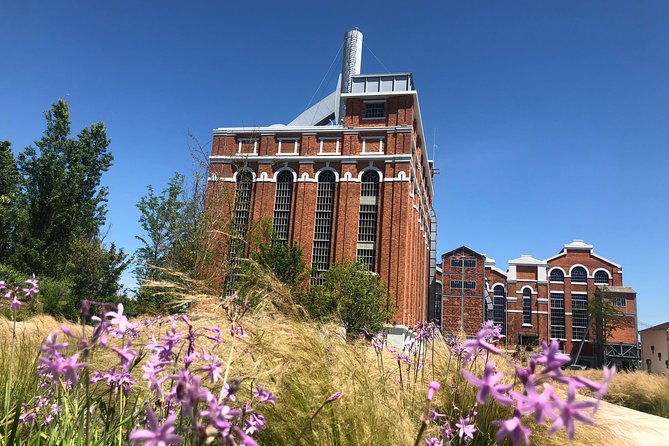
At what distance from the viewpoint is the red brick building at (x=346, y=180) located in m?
31.2

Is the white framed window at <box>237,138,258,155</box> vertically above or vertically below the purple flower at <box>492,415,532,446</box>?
above

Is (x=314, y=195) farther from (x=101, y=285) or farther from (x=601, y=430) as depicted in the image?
(x=601, y=430)

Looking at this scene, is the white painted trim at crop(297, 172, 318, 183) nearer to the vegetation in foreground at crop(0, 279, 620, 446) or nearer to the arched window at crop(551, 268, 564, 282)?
the vegetation in foreground at crop(0, 279, 620, 446)

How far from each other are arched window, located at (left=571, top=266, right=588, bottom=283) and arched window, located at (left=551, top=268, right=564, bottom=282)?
45.9 inches

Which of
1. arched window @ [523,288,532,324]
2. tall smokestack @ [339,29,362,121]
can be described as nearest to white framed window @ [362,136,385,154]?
tall smokestack @ [339,29,362,121]

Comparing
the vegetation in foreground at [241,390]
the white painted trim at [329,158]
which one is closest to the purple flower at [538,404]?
the vegetation in foreground at [241,390]

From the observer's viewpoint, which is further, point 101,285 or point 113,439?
point 101,285

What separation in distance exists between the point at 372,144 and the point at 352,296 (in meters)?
13.1

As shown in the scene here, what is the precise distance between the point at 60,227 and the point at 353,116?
1990 centimetres

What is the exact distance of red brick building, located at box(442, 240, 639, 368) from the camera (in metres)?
50.1

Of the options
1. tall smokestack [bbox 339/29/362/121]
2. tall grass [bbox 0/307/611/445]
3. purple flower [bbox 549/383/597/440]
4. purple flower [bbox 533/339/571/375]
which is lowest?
tall grass [bbox 0/307/611/445]

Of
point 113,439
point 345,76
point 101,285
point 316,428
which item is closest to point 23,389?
point 113,439

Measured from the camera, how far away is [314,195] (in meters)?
32.8

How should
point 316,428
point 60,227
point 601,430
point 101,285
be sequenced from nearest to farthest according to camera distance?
point 316,428 → point 601,430 → point 101,285 → point 60,227
